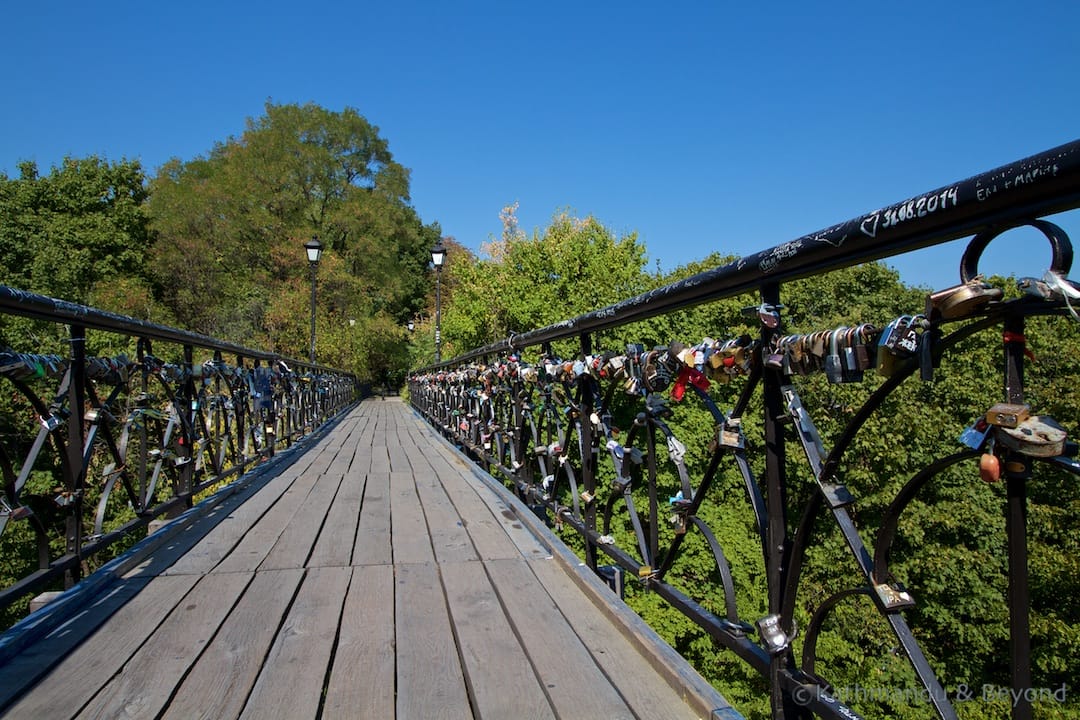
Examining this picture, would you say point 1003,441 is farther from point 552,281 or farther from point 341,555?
point 552,281

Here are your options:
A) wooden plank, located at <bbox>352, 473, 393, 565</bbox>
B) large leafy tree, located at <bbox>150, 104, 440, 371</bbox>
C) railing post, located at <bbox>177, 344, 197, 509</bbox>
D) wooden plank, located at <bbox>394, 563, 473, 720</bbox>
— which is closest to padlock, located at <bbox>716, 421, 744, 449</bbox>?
wooden plank, located at <bbox>394, 563, 473, 720</bbox>

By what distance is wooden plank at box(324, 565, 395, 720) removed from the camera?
1.48 m

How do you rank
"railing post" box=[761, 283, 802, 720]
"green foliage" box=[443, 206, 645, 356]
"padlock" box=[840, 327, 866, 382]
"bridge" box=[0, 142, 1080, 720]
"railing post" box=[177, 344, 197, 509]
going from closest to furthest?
"bridge" box=[0, 142, 1080, 720] < "padlock" box=[840, 327, 866, 382] < "railing post" box=[761, 283, 802, 720] < "railing post" box=[177, 344, 197, 509] < "green foliage" box=[443, 206, 645, 356]

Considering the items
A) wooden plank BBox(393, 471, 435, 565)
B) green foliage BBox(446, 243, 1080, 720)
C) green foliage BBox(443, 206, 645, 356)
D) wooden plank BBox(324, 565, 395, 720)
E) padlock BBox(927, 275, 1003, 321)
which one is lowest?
green foliage BBox(446, 243, 1080, 720)

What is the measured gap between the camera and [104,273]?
25.5 m

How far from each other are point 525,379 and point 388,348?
97.6 ft

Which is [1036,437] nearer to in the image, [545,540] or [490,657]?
[490,657]

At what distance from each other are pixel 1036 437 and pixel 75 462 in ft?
8.27

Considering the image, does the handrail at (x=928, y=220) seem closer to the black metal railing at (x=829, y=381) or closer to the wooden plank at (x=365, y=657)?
the black metal railing at (x=829, y=381)

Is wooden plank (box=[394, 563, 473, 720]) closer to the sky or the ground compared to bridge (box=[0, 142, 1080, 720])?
closer to the ground

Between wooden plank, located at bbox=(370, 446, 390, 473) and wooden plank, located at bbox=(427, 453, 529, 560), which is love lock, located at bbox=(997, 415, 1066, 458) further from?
wooden plank, located at bbox=(370, 446, 390, 473)

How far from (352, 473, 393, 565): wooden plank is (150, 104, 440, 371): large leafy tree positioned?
70.5 feet

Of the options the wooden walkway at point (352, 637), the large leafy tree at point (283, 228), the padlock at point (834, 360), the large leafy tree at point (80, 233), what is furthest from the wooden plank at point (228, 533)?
the large leafy tree at point (80, 233)

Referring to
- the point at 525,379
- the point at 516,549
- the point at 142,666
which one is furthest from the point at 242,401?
the point at 142,666
